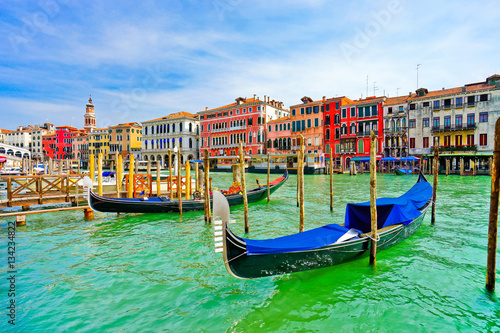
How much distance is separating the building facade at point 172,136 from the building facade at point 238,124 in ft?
6.97

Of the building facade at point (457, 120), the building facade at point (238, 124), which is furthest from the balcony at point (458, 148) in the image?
the building facade at point (238, 124)

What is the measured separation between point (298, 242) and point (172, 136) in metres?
45.1

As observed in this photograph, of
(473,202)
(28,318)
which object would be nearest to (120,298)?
(28,318)

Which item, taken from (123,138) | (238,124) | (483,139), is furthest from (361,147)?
(123,138)

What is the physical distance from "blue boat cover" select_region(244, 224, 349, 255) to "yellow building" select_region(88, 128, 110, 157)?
58.2 m

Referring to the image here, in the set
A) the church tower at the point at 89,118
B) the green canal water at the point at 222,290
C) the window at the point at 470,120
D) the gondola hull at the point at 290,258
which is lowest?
the green canal water at the point at 222,290

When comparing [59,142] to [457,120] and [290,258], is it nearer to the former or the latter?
[457,120]

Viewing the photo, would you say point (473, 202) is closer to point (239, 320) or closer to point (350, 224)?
point (350, 224)

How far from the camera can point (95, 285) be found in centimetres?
433

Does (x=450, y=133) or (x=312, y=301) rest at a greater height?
(x=450, y=133)

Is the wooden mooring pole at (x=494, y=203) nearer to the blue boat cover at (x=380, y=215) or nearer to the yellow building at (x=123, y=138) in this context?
the blue boat cover at (x=380, y=215)

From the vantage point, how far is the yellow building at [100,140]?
55938 mm

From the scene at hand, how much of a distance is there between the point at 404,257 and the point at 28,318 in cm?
590

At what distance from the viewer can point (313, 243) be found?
434 cm
